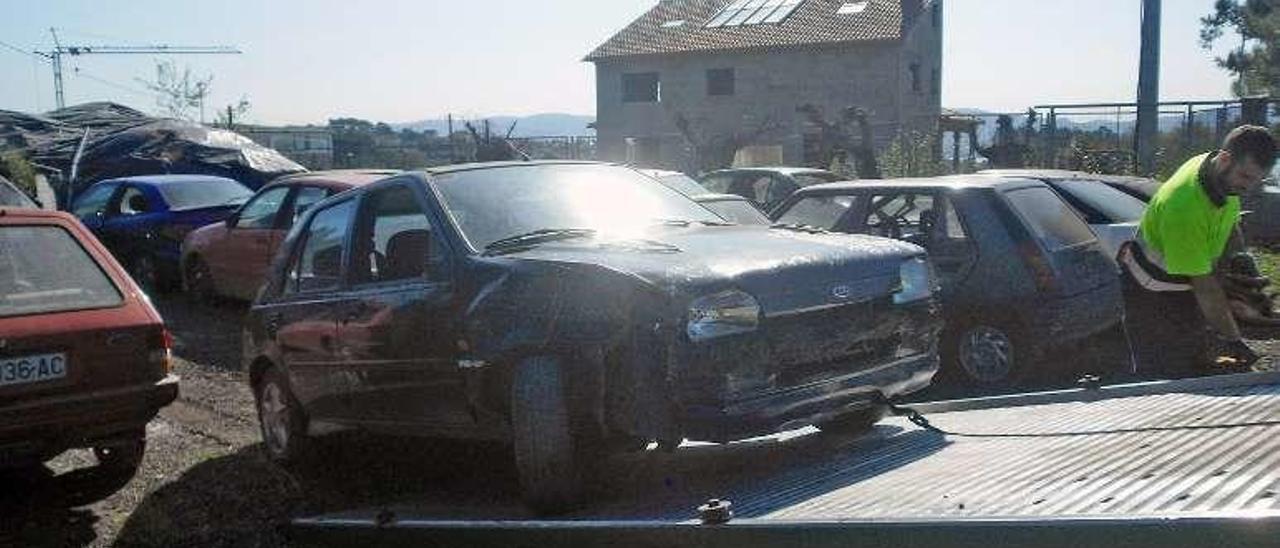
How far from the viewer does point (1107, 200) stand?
32.2ft

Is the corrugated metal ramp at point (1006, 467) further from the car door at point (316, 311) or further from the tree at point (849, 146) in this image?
the tree at point (849, 146)

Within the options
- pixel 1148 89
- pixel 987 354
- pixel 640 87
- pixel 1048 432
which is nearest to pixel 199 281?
pixel 987 354

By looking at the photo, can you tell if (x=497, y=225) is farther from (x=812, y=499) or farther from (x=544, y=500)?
(x=812, y=499)

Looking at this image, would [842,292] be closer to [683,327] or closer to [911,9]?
[683,327]

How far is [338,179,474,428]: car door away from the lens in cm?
501

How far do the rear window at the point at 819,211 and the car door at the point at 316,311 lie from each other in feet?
12.7

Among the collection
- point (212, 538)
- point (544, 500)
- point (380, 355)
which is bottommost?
point (212, 538)

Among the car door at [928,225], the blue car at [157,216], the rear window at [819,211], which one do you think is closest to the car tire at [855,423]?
the car door at [928,225]

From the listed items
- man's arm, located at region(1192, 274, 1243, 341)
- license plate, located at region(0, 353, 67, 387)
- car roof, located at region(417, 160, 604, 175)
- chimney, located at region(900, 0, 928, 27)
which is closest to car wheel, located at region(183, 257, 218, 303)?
license plate, located at region(0, 353, 67, 387)

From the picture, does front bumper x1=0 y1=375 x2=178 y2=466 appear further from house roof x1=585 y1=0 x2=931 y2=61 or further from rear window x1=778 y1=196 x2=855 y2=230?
house roof x1=585 y1=0 x2=931 y2=61

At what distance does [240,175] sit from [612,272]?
21484mm

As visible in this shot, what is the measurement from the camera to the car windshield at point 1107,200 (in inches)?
378

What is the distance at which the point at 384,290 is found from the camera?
5.46 m

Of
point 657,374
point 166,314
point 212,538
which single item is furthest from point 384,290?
point 166,314
